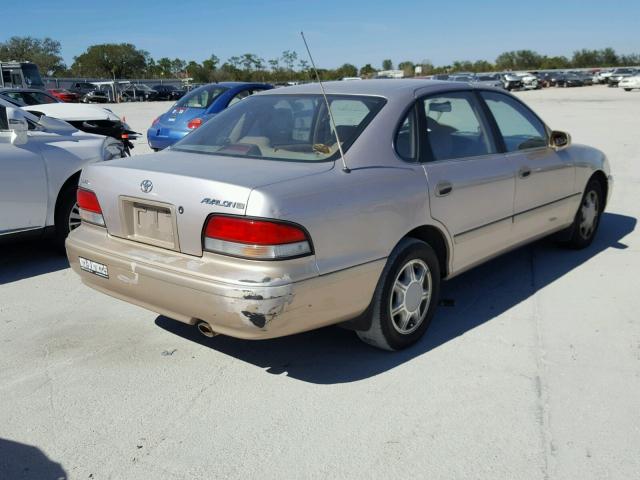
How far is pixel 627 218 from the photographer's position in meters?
7.45

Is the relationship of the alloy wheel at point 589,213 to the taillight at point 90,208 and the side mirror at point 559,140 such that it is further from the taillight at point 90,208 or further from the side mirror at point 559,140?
the taillight at point 90,208

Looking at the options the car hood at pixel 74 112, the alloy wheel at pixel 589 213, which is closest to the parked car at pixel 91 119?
the car hood at pixel 74 112

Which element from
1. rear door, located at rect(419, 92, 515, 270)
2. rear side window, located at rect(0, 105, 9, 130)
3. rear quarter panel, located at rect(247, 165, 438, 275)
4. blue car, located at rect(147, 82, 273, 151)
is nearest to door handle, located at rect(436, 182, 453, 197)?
rear door, located at rect(419, 92, 515, 270)

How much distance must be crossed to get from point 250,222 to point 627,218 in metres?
5.81

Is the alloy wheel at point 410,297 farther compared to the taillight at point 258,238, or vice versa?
the alloy wheel at point 410,297

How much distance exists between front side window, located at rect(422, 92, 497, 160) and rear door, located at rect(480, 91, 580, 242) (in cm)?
18

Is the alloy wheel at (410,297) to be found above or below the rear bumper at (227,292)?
below

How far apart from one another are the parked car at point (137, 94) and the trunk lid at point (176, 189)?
2060 inches

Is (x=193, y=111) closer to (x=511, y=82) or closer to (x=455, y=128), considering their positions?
(x=455, y=128)

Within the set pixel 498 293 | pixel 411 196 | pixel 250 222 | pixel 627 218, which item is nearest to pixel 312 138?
pixel 411 196

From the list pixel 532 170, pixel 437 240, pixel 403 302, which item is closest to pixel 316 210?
pixel 403 302

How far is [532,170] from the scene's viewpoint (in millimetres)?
4914

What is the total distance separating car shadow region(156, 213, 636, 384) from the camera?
3795mm

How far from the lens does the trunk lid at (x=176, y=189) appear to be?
324cm
